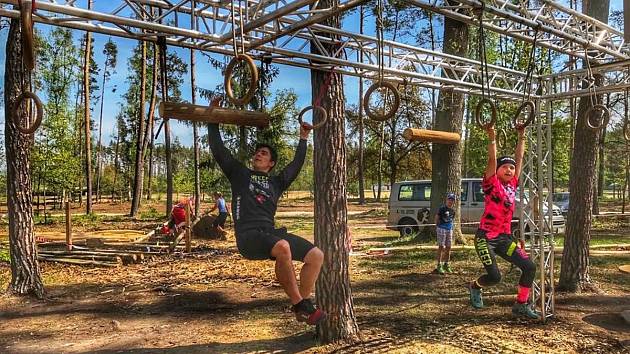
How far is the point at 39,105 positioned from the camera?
361cm

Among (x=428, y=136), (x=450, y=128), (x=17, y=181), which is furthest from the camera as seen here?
(x=450, y=128)

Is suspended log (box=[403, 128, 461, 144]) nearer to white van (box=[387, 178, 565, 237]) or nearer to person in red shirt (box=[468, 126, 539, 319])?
person in red shirt (box=[468, 126, 539, 319])

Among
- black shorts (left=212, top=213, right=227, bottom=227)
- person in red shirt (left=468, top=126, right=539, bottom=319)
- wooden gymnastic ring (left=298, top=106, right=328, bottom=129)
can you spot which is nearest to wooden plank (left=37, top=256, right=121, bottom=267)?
black shorts (left=212, top=213, right=227, bottom=227)

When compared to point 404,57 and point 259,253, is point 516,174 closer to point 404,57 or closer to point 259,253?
point 404,57

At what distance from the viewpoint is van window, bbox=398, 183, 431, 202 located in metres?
16.1

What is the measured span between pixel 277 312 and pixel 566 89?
5.52 metres

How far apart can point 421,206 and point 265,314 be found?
381 inches

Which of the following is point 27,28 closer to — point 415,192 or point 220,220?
point 220,220

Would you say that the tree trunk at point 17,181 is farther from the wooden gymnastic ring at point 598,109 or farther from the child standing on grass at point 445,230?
the wooden gymnastic ring at point 598,109

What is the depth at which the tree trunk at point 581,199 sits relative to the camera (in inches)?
316

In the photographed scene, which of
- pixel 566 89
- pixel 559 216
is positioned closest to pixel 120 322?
pixel 566 89

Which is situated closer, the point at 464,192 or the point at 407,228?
the point at 464,192

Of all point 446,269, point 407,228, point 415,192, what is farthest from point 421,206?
point 446,269

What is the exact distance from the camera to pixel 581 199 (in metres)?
8.07
